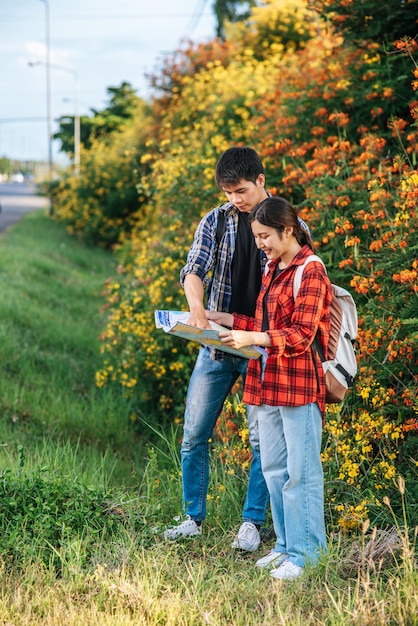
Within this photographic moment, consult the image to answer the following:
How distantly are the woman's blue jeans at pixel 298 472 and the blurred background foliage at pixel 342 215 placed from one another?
1.35 feet

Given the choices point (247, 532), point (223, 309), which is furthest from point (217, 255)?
point (247, 532)

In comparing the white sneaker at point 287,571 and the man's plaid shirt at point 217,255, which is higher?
the man's plaid shirt at point 217,255

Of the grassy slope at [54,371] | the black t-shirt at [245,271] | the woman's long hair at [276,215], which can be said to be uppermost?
the woman's long hair at [276,215]

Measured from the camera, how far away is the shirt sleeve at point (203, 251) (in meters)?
3.85

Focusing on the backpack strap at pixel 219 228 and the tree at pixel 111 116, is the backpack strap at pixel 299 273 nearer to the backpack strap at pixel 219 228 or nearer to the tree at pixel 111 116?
the backpack strap at pixel 219 228

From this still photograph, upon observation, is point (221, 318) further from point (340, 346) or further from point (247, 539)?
point (247, 539)

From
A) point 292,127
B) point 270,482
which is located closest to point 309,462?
point 270,482

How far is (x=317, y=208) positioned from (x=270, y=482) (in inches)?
107

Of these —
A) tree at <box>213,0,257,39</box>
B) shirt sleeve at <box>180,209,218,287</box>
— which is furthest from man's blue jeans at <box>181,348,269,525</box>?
tree at <box>213,0,257,39</box>

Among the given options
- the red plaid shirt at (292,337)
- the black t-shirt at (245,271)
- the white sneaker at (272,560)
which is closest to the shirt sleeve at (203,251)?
the black t-shirt at (245,271)

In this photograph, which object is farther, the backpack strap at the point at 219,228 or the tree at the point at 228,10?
the tree at the point at 228,10

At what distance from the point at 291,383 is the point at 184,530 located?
1031mm

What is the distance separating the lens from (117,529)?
3.93 meters

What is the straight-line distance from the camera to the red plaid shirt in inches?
131
